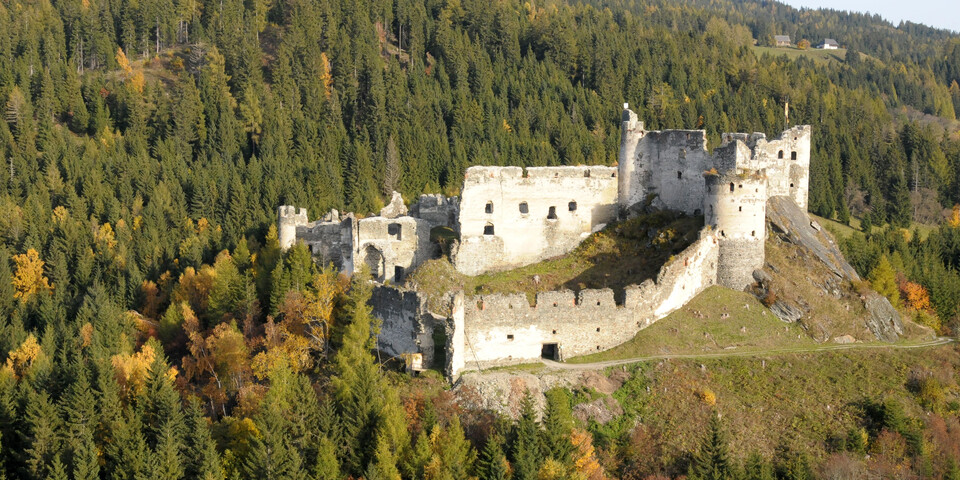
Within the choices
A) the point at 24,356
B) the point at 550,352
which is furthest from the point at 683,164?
the point at 24,356

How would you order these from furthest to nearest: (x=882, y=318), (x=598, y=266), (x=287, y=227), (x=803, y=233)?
(x=287, y=227), (x=803, y=233), (x=598, y=266), (x=882, y=318)

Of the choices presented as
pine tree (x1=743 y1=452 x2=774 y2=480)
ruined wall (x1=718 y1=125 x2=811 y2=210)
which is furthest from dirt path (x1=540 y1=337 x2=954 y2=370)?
ruined wall (x1=718 y1=125 x2=811 y2=210)

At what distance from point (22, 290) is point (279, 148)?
91.5 ft

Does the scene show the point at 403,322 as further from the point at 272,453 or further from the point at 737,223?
the point at 737,223

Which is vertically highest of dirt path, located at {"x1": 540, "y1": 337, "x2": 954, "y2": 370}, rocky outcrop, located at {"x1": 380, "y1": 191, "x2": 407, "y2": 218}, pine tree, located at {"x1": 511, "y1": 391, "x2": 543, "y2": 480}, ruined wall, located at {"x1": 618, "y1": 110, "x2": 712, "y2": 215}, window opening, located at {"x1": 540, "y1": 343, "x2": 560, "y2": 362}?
ruined wall, located at {"x1": 618, "y1": 110, "x2": 712, "y2": 215}

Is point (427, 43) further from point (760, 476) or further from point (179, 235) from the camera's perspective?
point (760, 476)

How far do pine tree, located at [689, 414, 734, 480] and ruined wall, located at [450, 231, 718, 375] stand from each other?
6.22 metres

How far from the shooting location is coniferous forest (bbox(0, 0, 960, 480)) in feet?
136

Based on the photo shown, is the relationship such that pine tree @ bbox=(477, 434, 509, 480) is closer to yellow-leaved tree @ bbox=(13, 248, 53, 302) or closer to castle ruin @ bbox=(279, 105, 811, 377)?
castle ruin @ bbox=(279, 105, 811, 377)

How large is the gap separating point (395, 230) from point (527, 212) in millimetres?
7014

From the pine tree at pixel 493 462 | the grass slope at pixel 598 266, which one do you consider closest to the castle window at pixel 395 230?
the grass slope at pixel 598 266

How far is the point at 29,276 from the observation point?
250ft

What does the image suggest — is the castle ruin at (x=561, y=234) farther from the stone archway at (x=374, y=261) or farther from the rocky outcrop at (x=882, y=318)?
the rocky outcrop at (x=882, y=318)

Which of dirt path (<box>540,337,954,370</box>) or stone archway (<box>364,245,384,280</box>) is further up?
stone archway (<box>364,245,384,280</box>)
